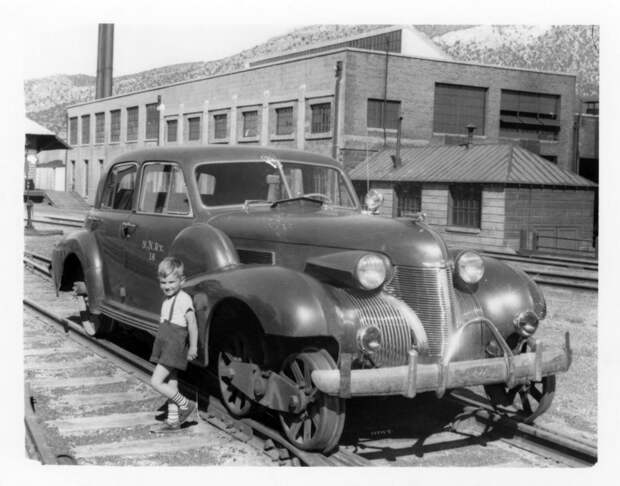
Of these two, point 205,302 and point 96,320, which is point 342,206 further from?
point 96,320

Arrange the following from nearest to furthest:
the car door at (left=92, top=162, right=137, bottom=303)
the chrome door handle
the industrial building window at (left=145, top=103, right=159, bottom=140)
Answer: the chrome door handle → the car door at (left=92, top=162, right=137, bottom=303) → the industrial building window at (left=145, top=103, right=159, bottom=140)

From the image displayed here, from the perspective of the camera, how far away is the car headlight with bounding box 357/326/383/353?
4.84 meters

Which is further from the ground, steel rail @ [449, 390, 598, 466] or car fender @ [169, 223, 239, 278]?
car fender @ [169, 223, 239, 278]

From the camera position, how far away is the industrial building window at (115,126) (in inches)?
1315

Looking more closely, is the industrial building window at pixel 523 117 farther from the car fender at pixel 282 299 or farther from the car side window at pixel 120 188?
the car fender at pixel 282 299

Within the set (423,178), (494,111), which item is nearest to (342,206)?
(423,178)

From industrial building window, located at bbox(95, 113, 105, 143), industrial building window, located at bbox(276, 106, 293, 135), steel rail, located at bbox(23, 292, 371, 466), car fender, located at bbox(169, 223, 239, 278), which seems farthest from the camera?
industrial building window, located at bbox(95, 113, 105, 143)

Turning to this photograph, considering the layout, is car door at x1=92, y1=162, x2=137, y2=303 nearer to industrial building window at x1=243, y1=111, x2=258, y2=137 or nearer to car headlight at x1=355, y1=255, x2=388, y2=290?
car headlight at x1=355, y1=255, x2=388, y2=290

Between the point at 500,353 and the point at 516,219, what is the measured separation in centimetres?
1700

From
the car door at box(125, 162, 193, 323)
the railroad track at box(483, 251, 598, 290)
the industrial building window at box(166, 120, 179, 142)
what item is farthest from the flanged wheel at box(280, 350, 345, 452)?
the industrial building window at box(166, 120, 179, 142)

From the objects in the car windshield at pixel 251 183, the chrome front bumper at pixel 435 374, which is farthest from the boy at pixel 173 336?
the chrome front bumper at pixel 435 374

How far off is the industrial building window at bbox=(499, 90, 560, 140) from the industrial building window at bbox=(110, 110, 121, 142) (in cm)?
1574
